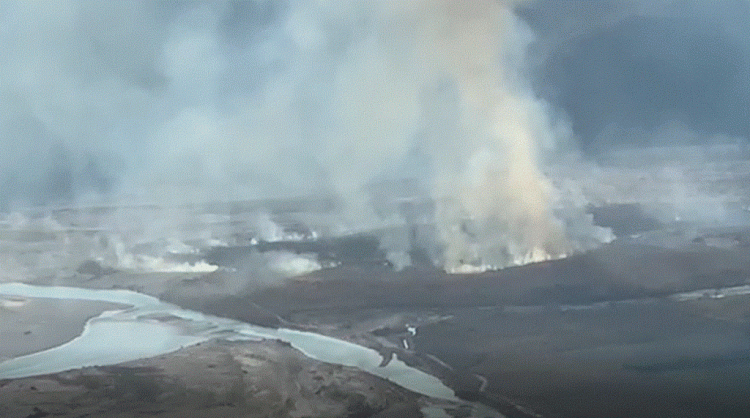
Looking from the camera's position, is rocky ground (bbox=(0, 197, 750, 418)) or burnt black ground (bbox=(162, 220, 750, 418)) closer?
rocky ground (bbox=(0, 197, 750, 418))

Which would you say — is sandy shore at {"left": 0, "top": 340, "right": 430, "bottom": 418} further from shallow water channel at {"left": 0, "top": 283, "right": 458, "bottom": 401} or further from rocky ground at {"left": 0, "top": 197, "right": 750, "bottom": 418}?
shallow water channel at {"left": 0, "top": 283, "right": 458, "bottom": 401}

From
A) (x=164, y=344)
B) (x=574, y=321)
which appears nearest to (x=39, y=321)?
(x=164, y=344)

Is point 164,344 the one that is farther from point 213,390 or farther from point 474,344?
point 474,344

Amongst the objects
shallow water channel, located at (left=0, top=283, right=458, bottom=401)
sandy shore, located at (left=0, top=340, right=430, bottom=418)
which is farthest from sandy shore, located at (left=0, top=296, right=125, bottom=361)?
sandy shore, located at (left=0, top=340, right=430, bottom=418)

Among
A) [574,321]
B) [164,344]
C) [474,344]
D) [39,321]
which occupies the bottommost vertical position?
[474,344]

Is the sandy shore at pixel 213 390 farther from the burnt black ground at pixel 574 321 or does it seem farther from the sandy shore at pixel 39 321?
the sandy shore at pixel 39 321

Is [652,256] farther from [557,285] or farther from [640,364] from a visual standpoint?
[640,364]

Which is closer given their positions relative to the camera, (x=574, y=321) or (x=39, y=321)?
(x=574, y=321)

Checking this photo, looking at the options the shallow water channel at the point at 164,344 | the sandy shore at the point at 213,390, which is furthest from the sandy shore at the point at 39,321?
the sandy shore at the point at 213,390

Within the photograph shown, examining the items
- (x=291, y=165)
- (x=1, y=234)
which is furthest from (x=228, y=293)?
(x=291, y=165)
